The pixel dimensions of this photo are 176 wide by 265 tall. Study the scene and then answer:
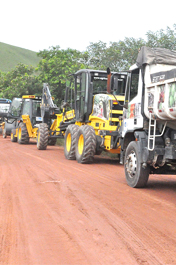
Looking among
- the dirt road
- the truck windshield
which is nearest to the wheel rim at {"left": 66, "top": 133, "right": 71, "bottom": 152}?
the truck windshield

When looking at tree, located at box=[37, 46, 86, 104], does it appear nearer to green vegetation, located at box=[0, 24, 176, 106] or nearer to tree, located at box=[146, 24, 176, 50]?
green vegetation, located at box=[0, 24, 176, 106]

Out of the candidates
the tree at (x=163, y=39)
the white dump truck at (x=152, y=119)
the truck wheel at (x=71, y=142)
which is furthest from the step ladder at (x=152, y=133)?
the tree at (x=163, y=39)

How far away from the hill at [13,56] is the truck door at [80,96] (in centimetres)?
11713

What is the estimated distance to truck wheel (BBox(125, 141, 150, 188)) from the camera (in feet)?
27.2

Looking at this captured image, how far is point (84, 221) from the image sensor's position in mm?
5555

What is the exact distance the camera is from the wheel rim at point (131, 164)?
8.59 m

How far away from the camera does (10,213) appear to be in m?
5.95

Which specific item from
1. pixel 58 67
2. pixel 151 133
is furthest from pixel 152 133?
pixel 58 67

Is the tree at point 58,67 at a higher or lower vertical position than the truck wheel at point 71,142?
higher

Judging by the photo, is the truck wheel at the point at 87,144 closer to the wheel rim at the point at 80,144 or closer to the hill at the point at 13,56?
the wheel rim at the point at 80,144

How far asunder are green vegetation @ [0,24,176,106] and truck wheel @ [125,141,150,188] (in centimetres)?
1434

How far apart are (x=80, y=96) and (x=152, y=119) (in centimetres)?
677

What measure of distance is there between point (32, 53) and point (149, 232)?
15851 cm

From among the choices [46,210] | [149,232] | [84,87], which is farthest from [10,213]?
[84,87]
